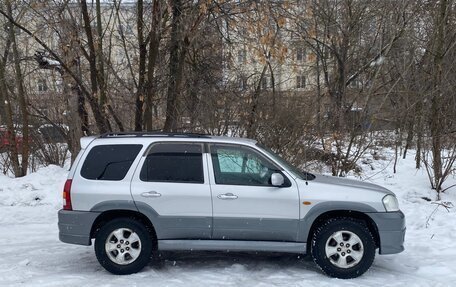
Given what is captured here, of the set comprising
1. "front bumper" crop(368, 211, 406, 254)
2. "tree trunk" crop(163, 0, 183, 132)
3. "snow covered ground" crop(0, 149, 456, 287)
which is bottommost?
"snow covered ground" crop(0, 149, 456, 287)

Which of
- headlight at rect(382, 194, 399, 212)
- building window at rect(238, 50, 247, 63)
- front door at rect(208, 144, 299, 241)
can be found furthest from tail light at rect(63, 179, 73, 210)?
building window at rect(238, 50, 247, 63)

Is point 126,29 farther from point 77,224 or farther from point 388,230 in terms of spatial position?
point 388,230

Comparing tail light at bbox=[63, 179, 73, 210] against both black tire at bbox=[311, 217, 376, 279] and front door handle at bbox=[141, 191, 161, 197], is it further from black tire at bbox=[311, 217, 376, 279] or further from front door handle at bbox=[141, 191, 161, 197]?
black tire at bbox=[311, 217, 376, 279]

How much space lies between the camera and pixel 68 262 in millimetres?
6207

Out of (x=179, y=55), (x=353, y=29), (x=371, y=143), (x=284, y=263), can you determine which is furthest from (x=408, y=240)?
(x=353, y=29)

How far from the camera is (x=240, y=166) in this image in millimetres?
5770

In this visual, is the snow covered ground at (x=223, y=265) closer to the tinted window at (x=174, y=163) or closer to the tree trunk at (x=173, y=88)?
the tinted window at (x=174, y=163)

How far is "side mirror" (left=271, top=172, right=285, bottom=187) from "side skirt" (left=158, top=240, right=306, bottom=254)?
74 cm

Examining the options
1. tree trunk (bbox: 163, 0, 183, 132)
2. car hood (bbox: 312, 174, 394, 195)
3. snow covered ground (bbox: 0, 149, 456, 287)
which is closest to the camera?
snow covered ground (bbox: 0, 149, 456, 287)

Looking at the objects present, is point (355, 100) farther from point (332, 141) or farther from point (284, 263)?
point (284, 263)

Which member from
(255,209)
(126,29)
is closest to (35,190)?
(126,29)

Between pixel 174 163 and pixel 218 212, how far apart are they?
2.80 ft

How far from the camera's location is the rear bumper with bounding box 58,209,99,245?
18.4 feet

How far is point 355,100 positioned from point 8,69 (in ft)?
43.4
